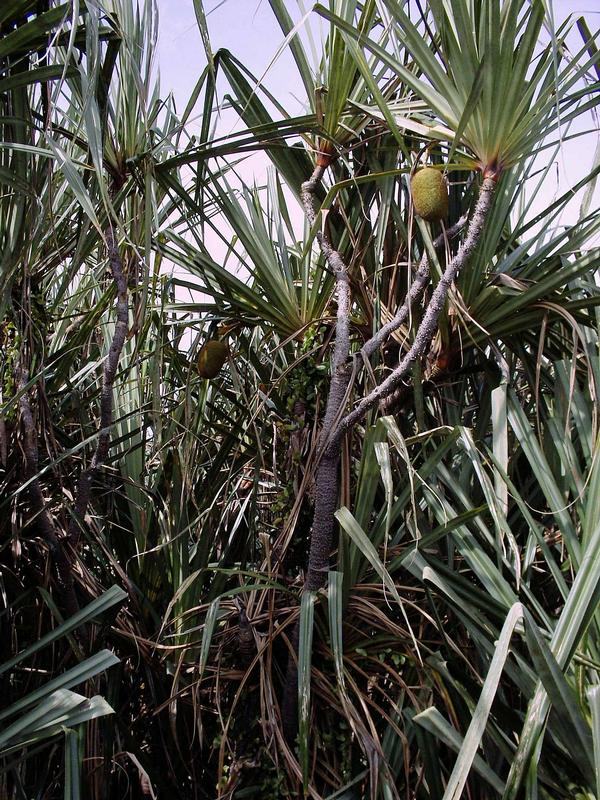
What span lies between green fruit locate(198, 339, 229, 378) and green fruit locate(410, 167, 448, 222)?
0.43 metres

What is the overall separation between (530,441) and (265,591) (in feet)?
1.65

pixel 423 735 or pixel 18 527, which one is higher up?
pixel 18 527

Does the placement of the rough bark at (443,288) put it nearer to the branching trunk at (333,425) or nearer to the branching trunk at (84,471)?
the branching trunk at (333,425)

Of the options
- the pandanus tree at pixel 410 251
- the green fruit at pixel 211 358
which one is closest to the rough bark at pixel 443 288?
the pandanus tree at pixel 410 251

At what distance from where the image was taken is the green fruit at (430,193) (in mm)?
964

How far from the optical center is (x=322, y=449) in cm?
112

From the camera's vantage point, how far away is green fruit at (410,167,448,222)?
96 cm

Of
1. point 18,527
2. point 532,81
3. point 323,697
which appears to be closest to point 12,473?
point 18,527

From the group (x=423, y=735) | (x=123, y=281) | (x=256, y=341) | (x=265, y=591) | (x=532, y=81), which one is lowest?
(x=423, y=735)

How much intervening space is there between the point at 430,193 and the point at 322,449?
406 millimetres

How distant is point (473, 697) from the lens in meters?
1.09

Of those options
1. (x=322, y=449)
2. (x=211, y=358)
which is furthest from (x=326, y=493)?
(x=211, y=358)

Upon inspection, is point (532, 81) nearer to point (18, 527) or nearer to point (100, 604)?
point (100, 604)

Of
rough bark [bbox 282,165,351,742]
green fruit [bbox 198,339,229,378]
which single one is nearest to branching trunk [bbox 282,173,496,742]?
rough bark [bbox 282,165,351,742]
